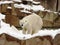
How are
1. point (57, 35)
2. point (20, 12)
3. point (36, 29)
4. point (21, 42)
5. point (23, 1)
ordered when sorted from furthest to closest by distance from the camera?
point (23, 1), point (20, 12), point (36, 29), point (57, 35), point (21, 42)

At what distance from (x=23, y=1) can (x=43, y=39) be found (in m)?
4.45

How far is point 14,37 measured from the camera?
267 centimetres

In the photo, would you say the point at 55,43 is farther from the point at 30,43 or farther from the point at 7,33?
the point at 7,33

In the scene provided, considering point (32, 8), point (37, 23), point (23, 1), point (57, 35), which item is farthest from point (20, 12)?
point (57, 35)

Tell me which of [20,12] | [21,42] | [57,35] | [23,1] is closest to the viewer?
[21,42]

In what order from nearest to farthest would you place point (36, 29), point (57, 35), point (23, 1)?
point (57, 35) → point (36, 29) → point (23, 1)

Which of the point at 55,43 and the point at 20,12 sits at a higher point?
the point at 55,43

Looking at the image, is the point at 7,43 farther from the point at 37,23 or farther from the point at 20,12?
the point at 20,12

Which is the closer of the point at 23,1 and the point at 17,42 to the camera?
the point at 17,42

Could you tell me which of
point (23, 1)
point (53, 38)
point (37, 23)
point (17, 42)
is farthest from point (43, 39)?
point (23, 1)

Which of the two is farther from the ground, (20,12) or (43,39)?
(43,39)

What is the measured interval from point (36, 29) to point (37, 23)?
135 mm

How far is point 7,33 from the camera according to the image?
2686mm

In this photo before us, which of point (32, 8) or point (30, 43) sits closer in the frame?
point (30, 43)
